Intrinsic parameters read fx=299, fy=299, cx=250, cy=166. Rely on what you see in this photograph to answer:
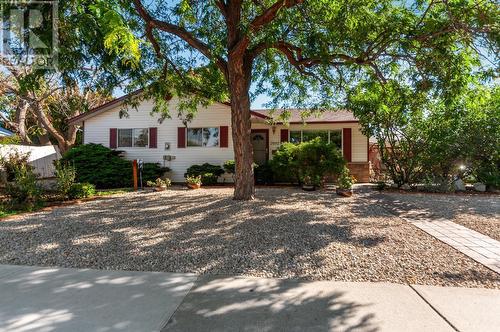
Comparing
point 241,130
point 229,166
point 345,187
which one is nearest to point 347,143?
point 345,187

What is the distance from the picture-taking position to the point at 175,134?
46.5ft

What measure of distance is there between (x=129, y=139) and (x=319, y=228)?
12.0 m

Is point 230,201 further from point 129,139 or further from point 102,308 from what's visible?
point 129,139

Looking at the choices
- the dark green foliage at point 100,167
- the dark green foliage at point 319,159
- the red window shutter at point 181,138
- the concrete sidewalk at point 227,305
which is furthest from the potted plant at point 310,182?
the concrete sidewalk at point 227,305

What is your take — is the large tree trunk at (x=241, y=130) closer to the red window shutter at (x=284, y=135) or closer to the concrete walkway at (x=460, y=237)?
the concrete walkway at (x=460, y=237)

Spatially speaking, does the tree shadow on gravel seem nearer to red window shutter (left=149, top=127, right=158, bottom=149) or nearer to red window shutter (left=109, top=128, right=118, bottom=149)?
red window shutter (left=149, top=127, right=158, bottom=149)

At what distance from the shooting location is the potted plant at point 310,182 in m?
11.0

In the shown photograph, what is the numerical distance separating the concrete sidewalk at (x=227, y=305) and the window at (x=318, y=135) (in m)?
11.7

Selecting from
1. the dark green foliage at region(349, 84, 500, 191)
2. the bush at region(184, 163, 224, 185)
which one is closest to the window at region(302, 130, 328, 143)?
the dark green foliage at region(349, 84, 500, 191)

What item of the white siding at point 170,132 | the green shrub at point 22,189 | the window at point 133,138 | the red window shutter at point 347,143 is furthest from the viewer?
the window at point 133,138

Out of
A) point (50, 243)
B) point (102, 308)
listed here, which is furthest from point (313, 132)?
point (102, 308)

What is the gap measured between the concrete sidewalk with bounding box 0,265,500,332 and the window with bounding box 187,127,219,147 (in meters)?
10.8

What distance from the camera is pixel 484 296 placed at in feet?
9.53

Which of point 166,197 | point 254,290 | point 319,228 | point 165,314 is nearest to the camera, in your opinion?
point 165,314
